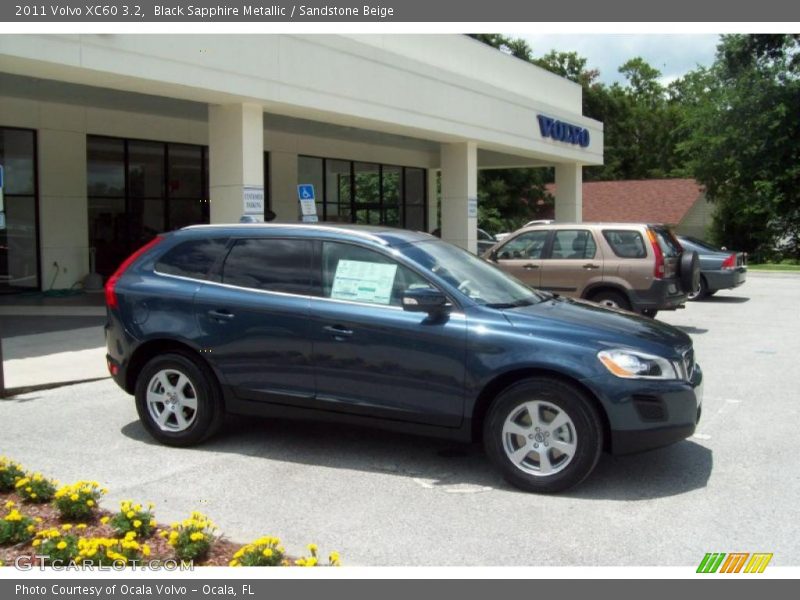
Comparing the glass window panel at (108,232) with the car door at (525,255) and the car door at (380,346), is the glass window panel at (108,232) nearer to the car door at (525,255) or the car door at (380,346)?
the car door at (525,255)

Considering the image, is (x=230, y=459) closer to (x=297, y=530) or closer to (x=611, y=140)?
(x=297, y=530)

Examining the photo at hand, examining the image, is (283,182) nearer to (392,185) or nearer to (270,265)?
(392,185)

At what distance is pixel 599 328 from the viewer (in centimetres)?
577

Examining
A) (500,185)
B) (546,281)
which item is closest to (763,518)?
(546,281)

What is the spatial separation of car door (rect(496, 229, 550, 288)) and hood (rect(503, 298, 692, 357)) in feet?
22.9

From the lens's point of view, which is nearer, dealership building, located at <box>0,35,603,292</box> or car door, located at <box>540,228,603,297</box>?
dealership building, located at <box>0,35,603,292</box>

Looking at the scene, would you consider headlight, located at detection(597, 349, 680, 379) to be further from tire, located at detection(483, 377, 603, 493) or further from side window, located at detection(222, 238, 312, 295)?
side window, located at detection(222, 238, 312, 295)

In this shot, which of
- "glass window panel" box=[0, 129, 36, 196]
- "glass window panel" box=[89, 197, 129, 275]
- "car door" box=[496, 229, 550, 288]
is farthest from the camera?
"glass window panel" box=[89, 197, 129, 275]

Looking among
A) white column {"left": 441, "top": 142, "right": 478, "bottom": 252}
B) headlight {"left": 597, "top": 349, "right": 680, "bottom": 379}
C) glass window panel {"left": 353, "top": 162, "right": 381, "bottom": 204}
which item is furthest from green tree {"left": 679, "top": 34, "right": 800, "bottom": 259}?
headlight {"left": 597, "top": 349, "right": 680, "bottom": 379}

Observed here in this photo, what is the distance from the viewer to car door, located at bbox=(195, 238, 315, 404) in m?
6.22

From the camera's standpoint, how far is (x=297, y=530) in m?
4.96

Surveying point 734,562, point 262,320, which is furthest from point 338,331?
point 734,562

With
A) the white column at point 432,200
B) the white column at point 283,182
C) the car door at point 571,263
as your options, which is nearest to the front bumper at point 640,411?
the car door at point 571,263

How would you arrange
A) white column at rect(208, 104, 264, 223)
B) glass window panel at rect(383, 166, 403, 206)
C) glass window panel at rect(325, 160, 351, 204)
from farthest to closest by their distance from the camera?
glass window panel at rect(383, 166, 403, 206) < glass window panel at rect(325, 160, 351, 204) < white column at rect(208, 104, 264, 223)
